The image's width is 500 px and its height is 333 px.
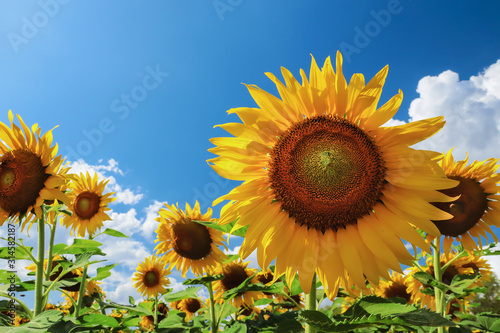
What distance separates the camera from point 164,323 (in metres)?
4.59

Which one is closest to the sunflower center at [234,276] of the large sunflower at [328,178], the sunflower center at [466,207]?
the sunflower center at [466,207]

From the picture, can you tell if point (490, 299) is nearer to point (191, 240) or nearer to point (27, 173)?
point (191, 240)

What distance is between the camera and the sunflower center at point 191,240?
21.1 feet

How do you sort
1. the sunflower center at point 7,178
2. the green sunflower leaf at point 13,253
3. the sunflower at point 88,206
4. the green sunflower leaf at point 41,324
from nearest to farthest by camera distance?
1. the green sunflower leaf at point 41,324
2. the sunflower center at point 7,178
3. the green sunflower leaf at point 13,253
4. the sunflower at point 88,206

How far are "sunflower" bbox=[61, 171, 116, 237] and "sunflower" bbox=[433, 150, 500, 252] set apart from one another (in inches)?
233

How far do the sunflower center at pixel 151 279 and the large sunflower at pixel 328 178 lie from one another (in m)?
7.13

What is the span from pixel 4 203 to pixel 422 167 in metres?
4.41

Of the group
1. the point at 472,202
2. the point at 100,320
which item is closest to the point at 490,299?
the point at 472,202

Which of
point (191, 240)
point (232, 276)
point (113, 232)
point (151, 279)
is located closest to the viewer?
point (113, 232)

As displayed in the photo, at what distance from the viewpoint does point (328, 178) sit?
102 inches

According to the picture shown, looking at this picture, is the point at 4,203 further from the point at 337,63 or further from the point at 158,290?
the point at 158,290

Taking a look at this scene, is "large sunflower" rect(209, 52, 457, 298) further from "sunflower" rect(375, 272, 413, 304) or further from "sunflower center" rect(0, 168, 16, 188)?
"sunflower" rect(375, 272, 413, 304)

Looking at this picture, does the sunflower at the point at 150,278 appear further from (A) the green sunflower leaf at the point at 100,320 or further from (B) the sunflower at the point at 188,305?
(A) the green sunflower leaf at the point at 100,320

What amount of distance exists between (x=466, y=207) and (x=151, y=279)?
706cm
